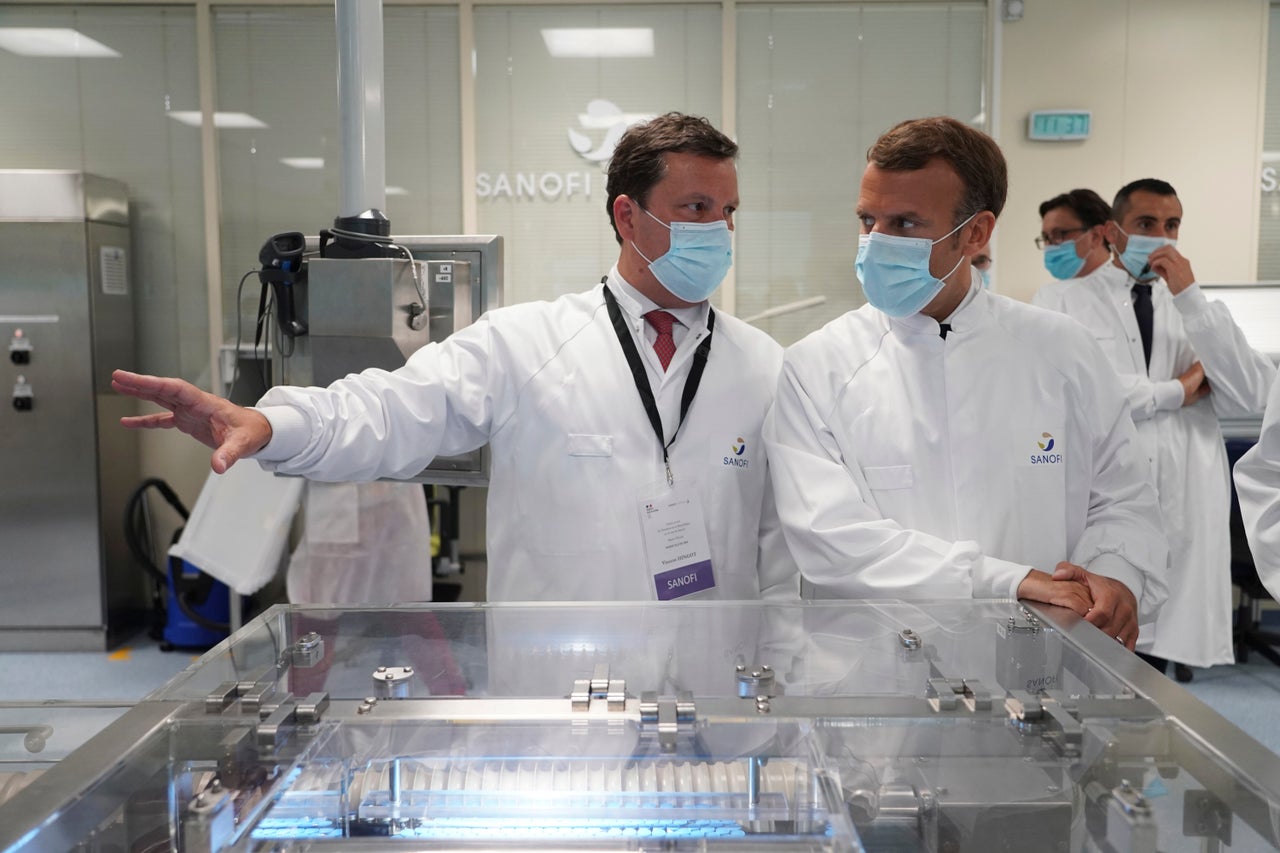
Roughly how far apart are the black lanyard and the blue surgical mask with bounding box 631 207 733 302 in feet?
0.31

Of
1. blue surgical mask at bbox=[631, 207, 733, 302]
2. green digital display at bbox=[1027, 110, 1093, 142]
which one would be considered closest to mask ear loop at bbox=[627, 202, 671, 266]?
blue surgical mask at bbox=[631, 207, 733, 302]

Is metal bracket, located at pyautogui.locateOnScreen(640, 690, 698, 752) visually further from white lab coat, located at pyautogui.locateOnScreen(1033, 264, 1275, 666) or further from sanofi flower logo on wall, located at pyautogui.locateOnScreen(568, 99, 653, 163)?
sanofi flower logo on wall, located at pyautogui.locateOnScreen(568, 99, 653, 163)

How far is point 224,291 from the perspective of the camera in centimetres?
484

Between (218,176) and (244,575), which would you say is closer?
(244,575)

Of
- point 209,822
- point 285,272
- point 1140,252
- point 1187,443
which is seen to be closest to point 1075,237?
point 1140,252

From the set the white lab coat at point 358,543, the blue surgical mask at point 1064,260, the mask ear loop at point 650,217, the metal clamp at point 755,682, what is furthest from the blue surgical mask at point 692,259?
the blue surgical mask at point 1064,260

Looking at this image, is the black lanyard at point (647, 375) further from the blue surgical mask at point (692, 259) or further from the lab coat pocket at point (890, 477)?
the lab coat pocket at point (890, 477)

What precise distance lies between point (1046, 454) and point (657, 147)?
937 mm

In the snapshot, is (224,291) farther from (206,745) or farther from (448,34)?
(206,745)

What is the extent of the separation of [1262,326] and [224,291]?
4.72 metres

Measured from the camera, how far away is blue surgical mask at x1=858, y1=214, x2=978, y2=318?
1.75 meters

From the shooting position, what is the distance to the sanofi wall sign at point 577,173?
189 inches

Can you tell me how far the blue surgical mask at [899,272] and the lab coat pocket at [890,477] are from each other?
0.95ft

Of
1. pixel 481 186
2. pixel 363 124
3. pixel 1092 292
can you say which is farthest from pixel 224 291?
pixel 1092 292
